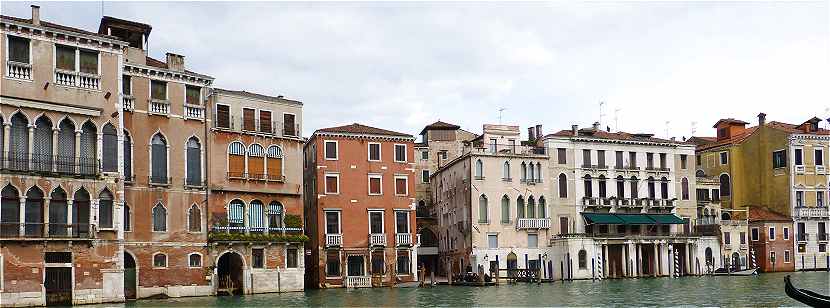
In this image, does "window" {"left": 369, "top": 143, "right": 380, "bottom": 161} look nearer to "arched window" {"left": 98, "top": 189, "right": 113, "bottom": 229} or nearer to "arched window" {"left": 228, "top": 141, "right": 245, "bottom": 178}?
"arched window" {"left": 228, "top": 141, "right": 245, "bottom": 178}

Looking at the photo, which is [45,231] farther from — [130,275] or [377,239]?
[377,239]

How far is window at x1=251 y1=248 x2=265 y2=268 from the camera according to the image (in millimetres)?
40438

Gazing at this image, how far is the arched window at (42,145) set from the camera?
31.4m

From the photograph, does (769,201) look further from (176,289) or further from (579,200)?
(176,289)

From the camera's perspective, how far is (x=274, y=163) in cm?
4200

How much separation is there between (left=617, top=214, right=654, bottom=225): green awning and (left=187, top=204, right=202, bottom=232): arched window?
2686 centimetres

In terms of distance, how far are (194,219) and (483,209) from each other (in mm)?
19234

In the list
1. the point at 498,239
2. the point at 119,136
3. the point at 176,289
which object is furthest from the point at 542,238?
the point at 119,136

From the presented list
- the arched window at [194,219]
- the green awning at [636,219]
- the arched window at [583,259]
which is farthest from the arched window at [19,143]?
the green awning at [636,219]

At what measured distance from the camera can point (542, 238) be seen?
54.2 m

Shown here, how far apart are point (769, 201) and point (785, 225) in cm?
261

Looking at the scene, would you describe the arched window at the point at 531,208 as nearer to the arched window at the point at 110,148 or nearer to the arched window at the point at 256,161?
the arched window at the point at 256,161

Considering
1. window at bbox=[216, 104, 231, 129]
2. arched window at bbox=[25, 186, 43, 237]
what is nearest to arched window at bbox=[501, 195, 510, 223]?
window at bbox=[216, 104, 231, 129]

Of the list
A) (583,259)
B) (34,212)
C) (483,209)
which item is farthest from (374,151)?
(34,212)
